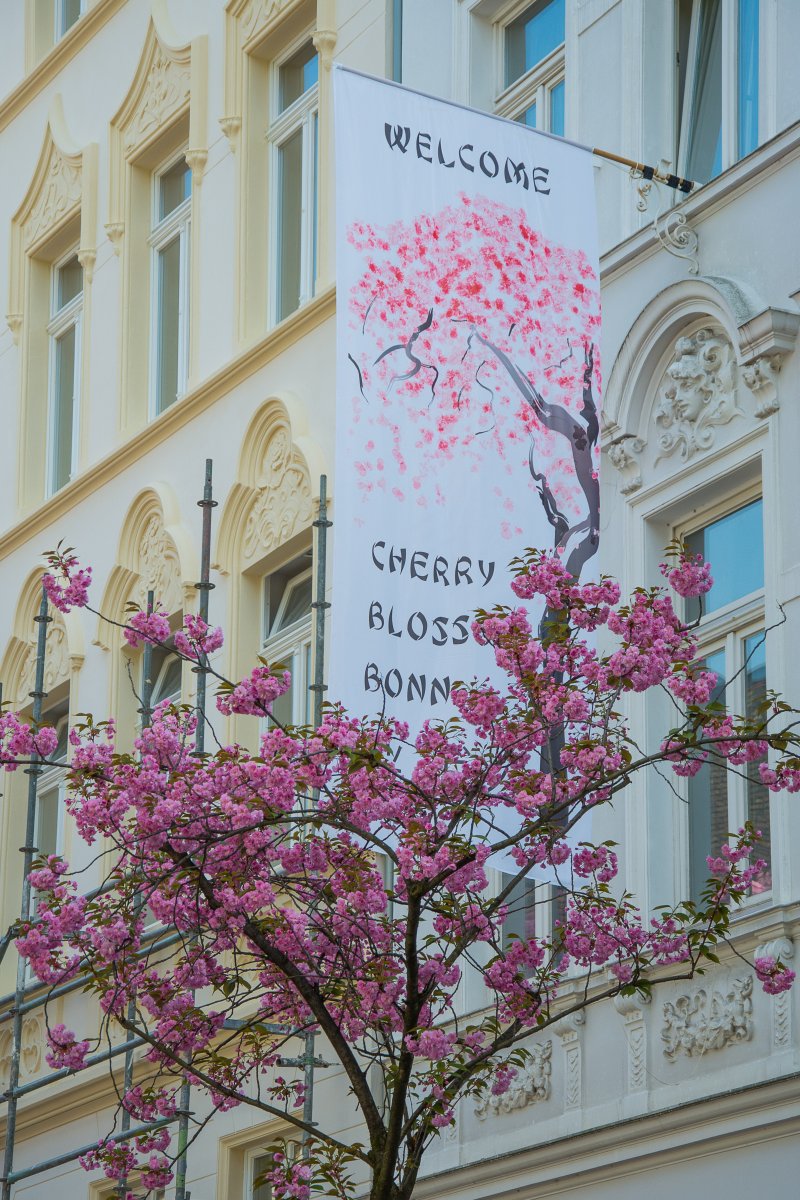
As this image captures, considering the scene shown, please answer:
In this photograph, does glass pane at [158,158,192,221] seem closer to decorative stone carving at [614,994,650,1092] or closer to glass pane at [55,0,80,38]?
glass pane at [55,0,80,38]

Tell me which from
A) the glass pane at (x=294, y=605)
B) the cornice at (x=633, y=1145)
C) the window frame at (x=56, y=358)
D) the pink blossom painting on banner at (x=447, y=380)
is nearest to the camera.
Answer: the pink blossom painting on banner at (x=447, y=380)

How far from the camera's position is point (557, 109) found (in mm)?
17266

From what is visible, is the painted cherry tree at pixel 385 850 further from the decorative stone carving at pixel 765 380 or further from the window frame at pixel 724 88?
the window frame at pixel 724 88

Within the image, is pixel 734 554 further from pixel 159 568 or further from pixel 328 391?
pixel 159 568

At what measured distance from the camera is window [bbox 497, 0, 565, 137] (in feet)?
56.6

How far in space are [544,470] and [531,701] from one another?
2.17 meters

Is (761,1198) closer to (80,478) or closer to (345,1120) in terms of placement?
(345,1120)

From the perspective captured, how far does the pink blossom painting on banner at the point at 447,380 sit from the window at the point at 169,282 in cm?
854

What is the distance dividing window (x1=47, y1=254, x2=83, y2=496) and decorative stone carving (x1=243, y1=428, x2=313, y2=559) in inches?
192

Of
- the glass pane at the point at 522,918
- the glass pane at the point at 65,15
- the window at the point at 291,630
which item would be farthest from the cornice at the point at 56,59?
the glass pane at the point at 522,918

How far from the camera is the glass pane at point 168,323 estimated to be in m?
22.3

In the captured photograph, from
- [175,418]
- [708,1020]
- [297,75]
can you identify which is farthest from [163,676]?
[708,1020]

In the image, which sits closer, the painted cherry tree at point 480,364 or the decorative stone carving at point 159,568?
the painted cherry tree at point 480,364

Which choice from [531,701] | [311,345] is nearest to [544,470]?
[531,701]
